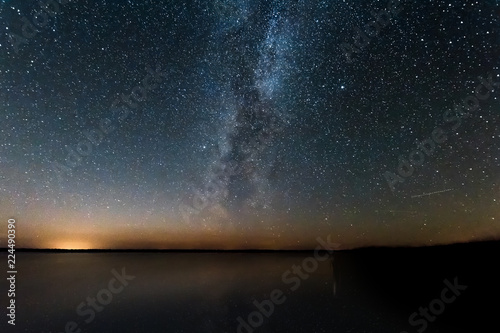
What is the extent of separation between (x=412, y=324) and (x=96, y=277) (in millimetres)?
4197

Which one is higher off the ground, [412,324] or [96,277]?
[96,277]

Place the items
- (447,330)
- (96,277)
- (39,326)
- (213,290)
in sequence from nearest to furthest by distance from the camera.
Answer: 1. (39,326)
2. (447,330)
3. (213,290)
4. (96,277)

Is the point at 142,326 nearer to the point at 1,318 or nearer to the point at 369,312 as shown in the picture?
the point at 1,318

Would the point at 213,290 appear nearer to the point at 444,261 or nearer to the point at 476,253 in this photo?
the point at 444,261

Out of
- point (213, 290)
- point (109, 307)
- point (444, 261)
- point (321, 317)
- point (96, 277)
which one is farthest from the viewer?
point (444, 261)

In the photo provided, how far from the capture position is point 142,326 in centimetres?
229

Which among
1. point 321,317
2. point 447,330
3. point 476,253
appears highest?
point 476,253

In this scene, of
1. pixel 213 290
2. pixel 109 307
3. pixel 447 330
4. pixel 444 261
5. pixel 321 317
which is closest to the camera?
pixel 447 330

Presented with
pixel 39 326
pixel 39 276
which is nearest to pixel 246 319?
pixel 39 326

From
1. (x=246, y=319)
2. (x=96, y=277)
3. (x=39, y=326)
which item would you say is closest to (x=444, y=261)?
(x=246, y=319)

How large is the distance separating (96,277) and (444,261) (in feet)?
26.8

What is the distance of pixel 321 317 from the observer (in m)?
2.63

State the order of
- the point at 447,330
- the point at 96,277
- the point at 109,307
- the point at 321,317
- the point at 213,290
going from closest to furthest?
the point at 447,330 → the point at 321,317 → the point at 109,307 → the point at 213,290 → the point at 96,277

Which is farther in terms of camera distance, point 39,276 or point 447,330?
point 39,276
